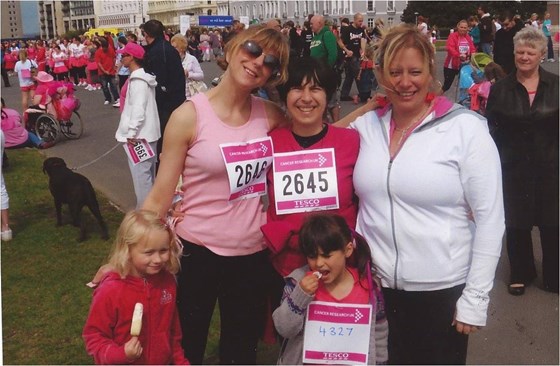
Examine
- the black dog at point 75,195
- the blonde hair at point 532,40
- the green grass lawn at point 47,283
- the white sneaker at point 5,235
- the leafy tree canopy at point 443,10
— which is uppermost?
the leafy tree canopy at point 443,10

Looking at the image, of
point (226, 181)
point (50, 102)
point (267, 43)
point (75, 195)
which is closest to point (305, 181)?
point (226, 181)

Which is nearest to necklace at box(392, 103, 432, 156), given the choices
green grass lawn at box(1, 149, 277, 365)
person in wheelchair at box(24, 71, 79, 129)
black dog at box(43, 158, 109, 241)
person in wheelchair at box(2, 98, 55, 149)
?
green grass lawn at box(1, 149, 277, 365)

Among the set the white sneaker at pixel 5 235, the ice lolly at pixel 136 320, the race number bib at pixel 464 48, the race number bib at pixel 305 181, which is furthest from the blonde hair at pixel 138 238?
the race number bib at pixel 464 48

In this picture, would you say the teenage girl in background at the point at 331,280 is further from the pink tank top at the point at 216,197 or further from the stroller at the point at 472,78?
the stroller at the point at 472,78

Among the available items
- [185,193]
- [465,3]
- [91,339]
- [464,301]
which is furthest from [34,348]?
[465,3]

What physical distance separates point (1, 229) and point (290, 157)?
4746 mm

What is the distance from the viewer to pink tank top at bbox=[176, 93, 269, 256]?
95.1 inches

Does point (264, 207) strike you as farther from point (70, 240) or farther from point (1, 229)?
point (1, 229)

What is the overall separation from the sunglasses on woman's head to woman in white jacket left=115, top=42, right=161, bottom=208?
385 centimetres

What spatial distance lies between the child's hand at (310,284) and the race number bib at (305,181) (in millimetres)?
275

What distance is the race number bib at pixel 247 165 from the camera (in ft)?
7.92

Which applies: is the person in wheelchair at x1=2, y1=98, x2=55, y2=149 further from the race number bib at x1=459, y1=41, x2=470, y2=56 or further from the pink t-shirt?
the race number bib at x1=459, y1=41, x2=470, y2=56

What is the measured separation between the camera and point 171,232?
Answer: 2.56 metres

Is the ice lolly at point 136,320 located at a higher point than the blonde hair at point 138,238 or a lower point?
lower
